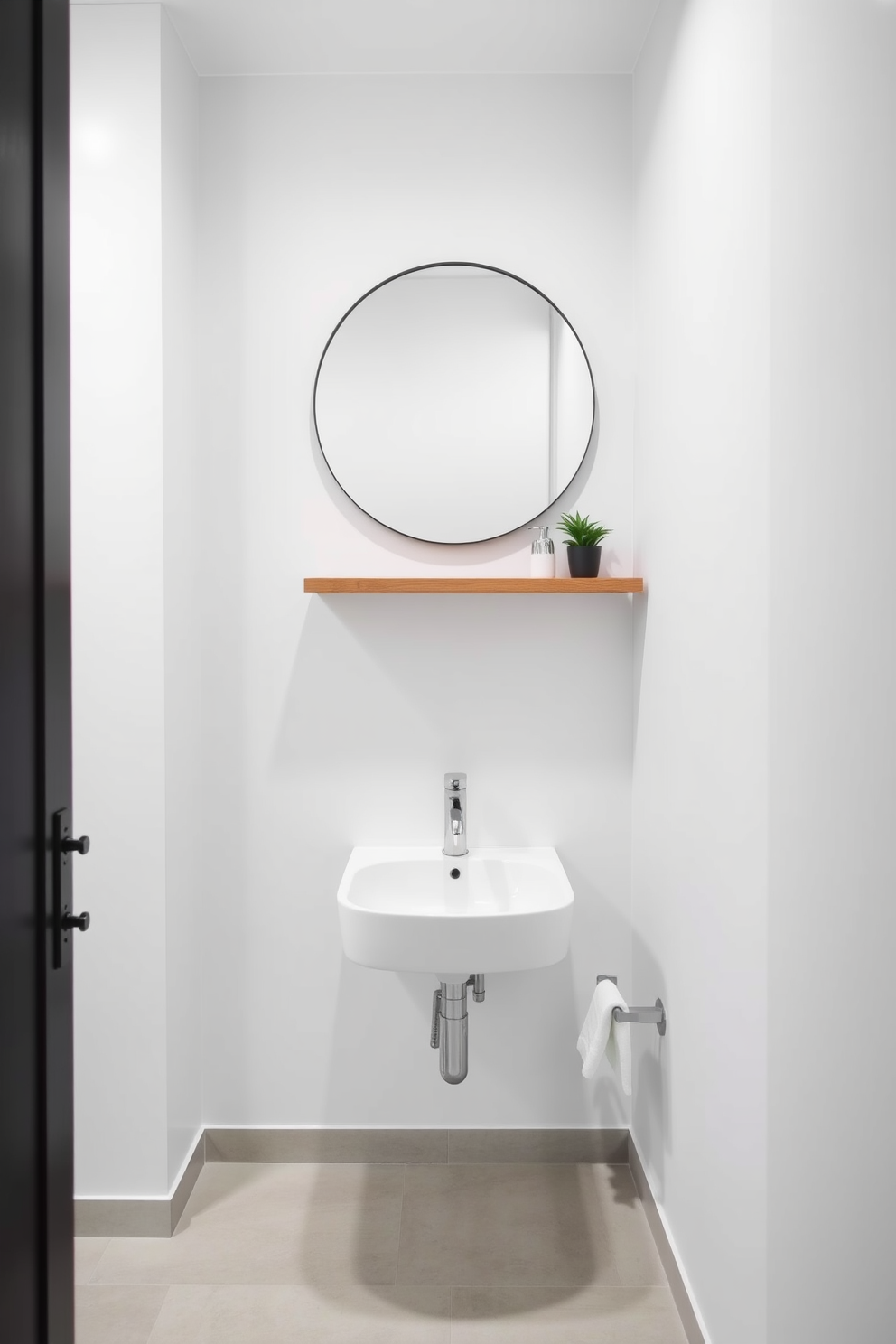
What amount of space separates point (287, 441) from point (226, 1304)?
6.17ft

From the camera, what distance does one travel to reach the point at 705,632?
1.61m

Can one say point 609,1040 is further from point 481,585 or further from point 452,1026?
point 481,585

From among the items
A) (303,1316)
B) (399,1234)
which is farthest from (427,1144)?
(303,1316)

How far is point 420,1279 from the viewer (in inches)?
73.7

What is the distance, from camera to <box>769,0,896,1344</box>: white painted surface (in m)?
1.25

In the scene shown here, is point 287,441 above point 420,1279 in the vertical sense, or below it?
above

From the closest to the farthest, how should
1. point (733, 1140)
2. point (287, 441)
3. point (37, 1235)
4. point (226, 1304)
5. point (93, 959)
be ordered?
1. point (37, 1235)
2. point (733, 1140)
3. point (226, 1304)
4. point (93, 959)
5. point (287, 441)

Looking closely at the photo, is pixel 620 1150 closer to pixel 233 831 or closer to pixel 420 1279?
pixel 420 1279

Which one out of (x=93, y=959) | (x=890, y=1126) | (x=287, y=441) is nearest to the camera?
(x=890, y=1126)

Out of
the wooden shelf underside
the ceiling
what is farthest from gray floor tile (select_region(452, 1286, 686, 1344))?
the ceiling

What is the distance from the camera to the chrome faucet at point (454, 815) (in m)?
2.17

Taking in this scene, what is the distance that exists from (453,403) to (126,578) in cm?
88

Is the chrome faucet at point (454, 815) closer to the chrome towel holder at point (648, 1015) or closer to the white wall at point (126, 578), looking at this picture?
the chrome towel holder at point (648, 1015)

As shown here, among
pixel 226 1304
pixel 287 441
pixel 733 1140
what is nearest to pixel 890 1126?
pixel 733 1140
